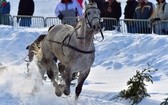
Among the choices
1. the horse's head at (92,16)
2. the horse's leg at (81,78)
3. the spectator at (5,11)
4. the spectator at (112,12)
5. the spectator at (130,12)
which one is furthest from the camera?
the spectator at (5,11)

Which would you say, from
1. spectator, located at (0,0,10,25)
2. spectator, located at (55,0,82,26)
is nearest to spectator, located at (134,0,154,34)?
spectator, located at (55,0,82,26)

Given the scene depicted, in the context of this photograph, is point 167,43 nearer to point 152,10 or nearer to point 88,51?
point 152,10

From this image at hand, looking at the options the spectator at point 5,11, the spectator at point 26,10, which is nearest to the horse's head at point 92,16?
the spectator at point 26,10

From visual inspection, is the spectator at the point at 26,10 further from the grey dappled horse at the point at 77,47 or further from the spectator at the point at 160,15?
the grey dappled horse at the point at 77,47

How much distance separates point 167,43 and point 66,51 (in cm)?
433

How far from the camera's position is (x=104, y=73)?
14352mm

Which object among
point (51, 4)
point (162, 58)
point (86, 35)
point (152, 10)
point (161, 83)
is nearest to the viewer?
point (86, 35)

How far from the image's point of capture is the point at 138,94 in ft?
35.5

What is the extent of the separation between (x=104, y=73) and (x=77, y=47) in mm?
3823

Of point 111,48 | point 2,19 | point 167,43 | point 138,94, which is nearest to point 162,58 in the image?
point 167,43

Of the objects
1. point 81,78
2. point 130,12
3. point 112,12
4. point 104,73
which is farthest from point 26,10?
point 81,78

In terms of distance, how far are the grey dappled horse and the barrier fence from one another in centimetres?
356

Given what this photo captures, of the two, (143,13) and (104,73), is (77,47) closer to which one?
(104,73)

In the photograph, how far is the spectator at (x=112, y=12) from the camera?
16609mm
